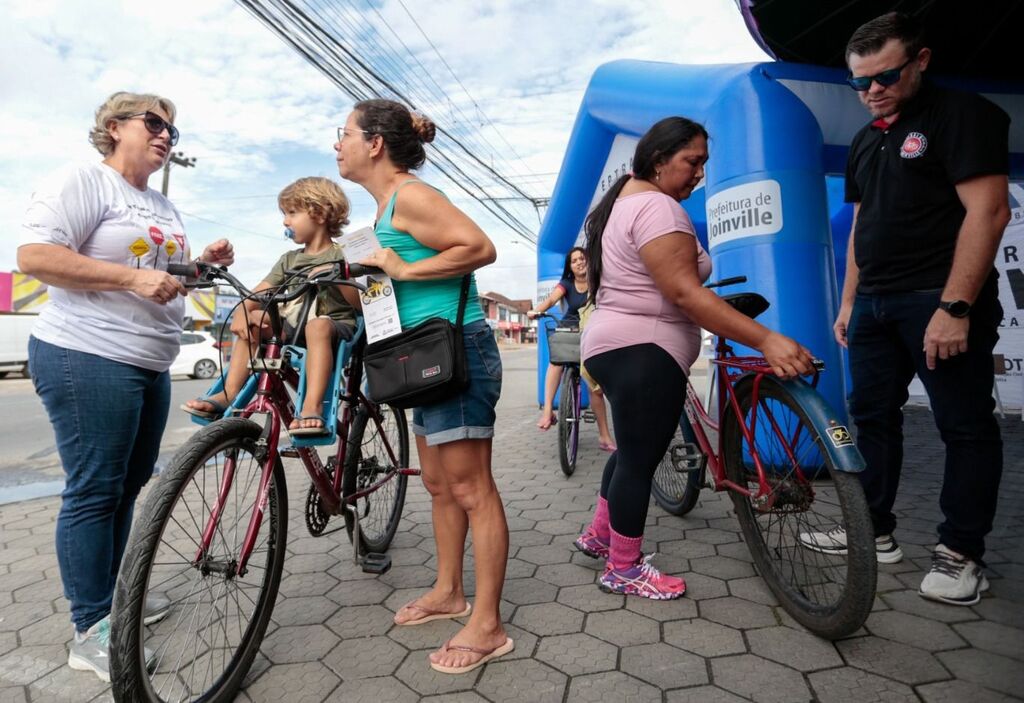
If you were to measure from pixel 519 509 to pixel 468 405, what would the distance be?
1.80 meters

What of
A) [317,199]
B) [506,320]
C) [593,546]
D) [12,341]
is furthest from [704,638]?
[506,320]

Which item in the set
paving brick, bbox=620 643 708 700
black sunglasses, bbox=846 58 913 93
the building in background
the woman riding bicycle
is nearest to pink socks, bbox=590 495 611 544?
paving brick, bbox=620 643 708 700

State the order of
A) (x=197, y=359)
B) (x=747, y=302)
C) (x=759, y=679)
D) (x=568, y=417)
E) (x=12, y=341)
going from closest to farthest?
(x=759, y=679)
(x=747, y=302)
(x=568, y=417)
(x=197, y=359)
(x=12, y=341)

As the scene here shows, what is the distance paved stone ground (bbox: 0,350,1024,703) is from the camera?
173 cm

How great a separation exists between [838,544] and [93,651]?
246cm

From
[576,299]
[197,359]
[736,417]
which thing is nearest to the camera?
[736,417]

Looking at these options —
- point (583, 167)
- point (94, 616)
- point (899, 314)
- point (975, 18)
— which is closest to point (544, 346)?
point (583, 167)

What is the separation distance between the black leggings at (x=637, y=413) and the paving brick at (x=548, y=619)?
348 millimetres

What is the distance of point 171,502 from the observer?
1.50 m

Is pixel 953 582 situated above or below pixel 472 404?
below

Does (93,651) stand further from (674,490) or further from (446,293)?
(674,490)

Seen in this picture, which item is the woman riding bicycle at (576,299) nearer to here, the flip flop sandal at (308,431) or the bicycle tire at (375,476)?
the bicycle tire at (375,476)

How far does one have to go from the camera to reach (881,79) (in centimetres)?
219

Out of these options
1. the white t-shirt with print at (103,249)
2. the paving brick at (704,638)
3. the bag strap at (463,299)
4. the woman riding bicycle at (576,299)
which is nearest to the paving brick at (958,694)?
the paving brick at (704,638)
